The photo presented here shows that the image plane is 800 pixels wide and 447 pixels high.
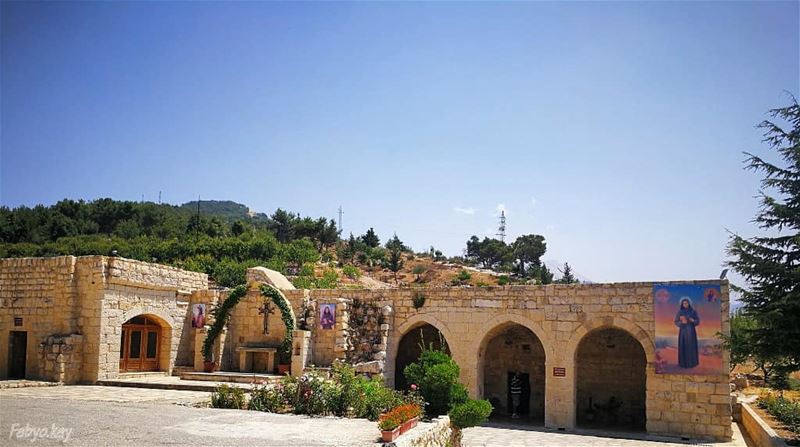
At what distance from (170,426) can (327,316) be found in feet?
27.6

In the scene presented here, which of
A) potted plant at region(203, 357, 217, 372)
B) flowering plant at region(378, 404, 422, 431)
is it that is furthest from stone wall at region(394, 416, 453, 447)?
potted plant at region(203, 357, 217, 372)

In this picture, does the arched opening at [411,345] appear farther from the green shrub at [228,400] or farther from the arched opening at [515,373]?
the green shrub at [228,400]

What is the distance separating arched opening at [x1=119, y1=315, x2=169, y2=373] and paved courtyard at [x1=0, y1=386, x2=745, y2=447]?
350cm

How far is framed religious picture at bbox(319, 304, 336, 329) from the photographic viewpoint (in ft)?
59.5

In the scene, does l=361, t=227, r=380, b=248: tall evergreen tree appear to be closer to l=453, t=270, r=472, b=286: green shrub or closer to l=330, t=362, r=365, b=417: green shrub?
l=453, t=270, r=472, b=286: green shrub

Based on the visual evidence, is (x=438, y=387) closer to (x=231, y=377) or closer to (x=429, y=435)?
(x=429, y=435)

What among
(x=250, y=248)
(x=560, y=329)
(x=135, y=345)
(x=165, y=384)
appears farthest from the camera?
(x=250, y=248)

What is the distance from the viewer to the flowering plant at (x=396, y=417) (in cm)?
925

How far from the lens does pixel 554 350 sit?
1620 cm

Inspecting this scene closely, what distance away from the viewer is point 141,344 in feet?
62.8

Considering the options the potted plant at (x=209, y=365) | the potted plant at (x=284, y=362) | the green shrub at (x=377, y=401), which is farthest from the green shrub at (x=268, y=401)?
the potted plant at (x=209, y=365)

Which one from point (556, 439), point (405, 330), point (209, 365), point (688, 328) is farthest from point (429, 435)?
point (209, 365)

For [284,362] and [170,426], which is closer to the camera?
[170,426]

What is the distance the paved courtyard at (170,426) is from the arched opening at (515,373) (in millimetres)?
3882
